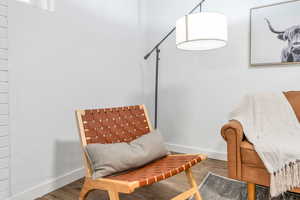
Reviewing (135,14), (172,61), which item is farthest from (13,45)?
(172,61)

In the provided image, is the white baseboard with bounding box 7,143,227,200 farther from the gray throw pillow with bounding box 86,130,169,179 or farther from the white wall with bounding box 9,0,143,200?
the gray throw pillow with bounding box 86,130,169,179

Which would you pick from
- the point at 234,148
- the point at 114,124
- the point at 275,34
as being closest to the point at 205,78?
the point at 275,34

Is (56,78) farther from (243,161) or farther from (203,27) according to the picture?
(243,161)

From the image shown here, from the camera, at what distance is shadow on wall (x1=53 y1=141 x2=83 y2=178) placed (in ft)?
6.07

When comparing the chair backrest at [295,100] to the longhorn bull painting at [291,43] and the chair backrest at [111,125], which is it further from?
the chair backrest at [111,125]

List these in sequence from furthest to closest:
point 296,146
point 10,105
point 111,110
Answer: point 111,110 < point 10,105 < point 296,146

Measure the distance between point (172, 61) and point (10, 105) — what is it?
182 cm

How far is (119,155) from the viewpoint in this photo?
1.39 meters

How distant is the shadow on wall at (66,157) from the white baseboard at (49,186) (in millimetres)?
34

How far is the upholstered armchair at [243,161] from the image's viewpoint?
4.70ft

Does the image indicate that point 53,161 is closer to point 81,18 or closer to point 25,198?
point 25,198

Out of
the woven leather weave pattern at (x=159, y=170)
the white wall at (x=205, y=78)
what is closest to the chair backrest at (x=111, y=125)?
the woven leather weave pattern at (x=159, y=170)

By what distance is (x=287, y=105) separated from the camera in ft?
5.95

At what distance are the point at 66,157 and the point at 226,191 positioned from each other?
52.9 inches
